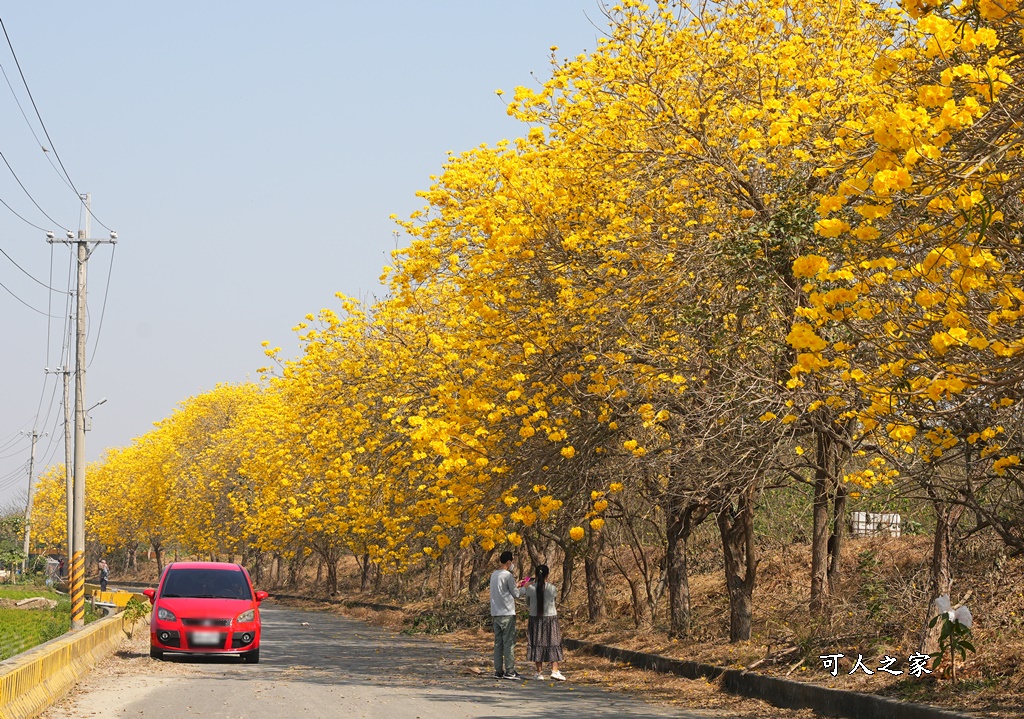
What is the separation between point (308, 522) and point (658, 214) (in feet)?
67.7

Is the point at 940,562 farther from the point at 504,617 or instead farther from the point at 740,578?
the point at 504,617

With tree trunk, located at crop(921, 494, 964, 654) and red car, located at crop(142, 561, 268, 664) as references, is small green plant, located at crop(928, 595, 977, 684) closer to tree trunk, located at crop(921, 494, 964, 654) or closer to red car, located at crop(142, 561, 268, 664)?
tree trunk, located at crop(921, 494, 964, 654)

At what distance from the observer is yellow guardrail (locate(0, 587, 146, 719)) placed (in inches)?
424

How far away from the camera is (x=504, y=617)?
56.3 feet

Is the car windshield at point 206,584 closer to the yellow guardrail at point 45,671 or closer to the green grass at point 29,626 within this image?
the yellow guardrail at point 45,671

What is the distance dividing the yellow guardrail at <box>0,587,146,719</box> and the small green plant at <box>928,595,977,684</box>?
26.4 feet

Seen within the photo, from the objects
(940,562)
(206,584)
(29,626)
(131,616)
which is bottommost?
(29,626)

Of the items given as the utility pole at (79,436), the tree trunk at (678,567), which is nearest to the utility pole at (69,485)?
the utility pole at (79,436)

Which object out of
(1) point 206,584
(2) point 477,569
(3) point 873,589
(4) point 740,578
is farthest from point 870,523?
(2) point 477,569

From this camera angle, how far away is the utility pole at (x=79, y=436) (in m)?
23.9

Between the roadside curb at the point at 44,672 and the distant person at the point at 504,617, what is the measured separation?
5446 millimetres

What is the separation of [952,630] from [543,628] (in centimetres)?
765

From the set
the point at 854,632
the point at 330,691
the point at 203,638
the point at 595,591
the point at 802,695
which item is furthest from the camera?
the point at 595,591

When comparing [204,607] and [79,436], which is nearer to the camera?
[204,607]
